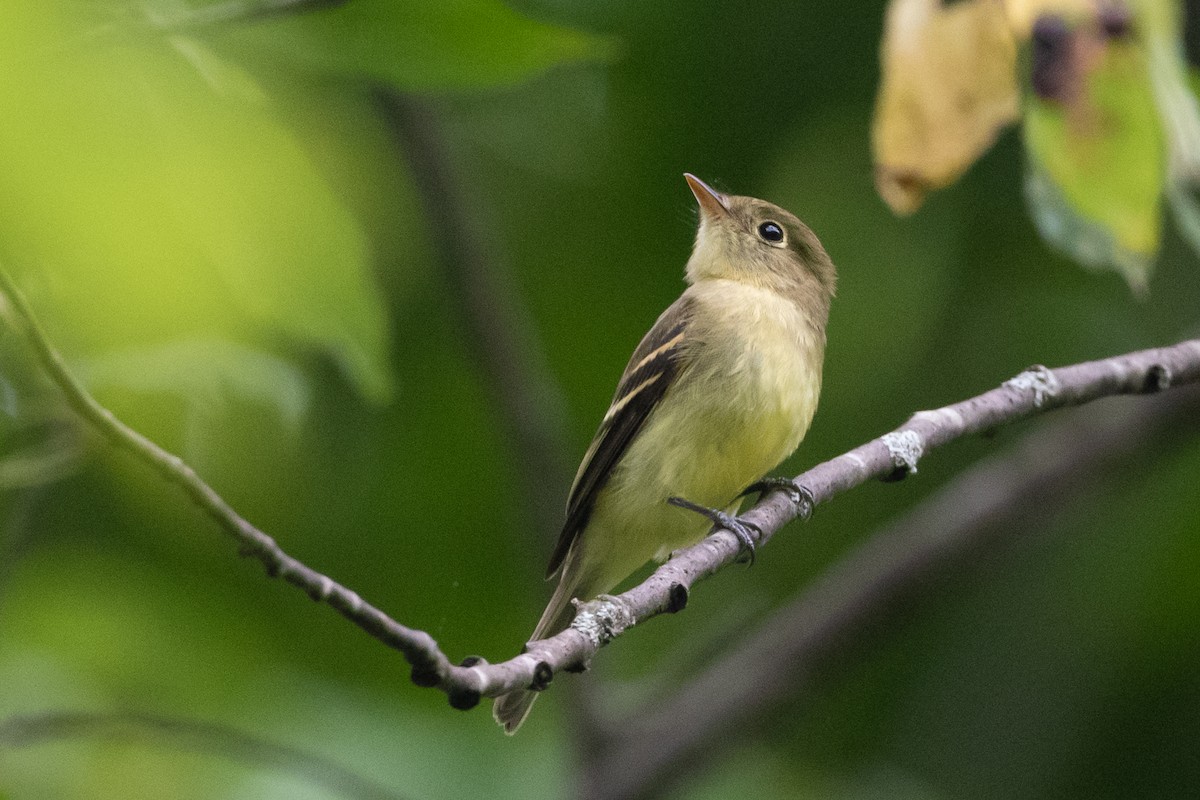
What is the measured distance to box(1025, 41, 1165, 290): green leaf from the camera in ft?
9.62

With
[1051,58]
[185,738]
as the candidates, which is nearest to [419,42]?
[1051,58]

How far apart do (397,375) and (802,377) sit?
2320mm

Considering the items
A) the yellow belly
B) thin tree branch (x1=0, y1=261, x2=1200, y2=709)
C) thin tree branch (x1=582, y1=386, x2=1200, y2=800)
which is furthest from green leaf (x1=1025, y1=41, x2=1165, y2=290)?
thin tree branch (x1=582, y1=386, x2=1200, y2=800)

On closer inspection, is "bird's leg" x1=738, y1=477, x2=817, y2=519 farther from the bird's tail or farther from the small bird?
the bird's tail

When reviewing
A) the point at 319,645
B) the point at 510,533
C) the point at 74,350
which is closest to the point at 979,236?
the point at 510,533

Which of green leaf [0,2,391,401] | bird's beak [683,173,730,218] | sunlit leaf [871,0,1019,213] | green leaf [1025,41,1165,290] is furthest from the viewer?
bird's beak [683,173,730,218]

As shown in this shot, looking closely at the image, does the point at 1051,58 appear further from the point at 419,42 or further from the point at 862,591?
the point at 862,591

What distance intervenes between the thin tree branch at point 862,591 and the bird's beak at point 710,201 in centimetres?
166

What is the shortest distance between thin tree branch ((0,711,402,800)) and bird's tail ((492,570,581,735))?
506 millimetres

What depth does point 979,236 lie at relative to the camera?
22.8 ft

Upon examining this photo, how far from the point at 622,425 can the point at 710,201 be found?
119 centimetres

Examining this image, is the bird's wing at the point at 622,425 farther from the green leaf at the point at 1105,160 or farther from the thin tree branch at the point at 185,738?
the green leaf at the point at 1105,160

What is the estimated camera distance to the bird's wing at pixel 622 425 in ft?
16.6

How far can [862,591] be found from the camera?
6105 millimetres
